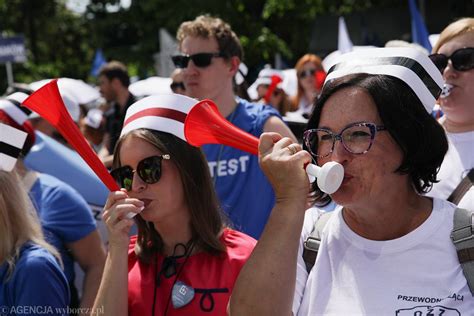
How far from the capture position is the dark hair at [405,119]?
196 centimetres

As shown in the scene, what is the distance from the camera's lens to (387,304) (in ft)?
6.23

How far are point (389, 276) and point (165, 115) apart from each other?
4.15 feet

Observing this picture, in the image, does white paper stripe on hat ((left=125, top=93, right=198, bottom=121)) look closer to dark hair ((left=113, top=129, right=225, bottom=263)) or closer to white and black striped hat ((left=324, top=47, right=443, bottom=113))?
dark hair ((left=113, top=129, right=225, bottom=263))

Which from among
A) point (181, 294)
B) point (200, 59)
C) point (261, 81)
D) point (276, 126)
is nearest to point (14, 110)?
point (200, 59)

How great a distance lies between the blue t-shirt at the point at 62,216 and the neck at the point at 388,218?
1946mm

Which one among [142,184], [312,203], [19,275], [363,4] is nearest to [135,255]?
[142,184]

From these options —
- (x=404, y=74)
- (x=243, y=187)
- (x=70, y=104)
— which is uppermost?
(x=404, y=74)

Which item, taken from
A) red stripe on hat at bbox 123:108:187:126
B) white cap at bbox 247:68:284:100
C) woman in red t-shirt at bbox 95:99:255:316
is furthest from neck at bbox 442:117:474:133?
white cap at bbox 247:68:284:100

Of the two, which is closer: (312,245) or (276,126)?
(312,245)

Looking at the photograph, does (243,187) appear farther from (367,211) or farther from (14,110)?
(367,211)

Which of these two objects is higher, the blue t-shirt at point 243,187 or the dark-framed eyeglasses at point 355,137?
the dark-framed eyeglasses at point 355,137

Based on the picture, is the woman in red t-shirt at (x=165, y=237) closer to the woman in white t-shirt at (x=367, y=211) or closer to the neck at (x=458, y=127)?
the woman in white t-shirt at (x=367, y=211)

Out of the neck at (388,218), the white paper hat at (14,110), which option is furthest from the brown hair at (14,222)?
the neck at (388,218)

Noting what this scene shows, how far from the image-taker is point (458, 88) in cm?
330
